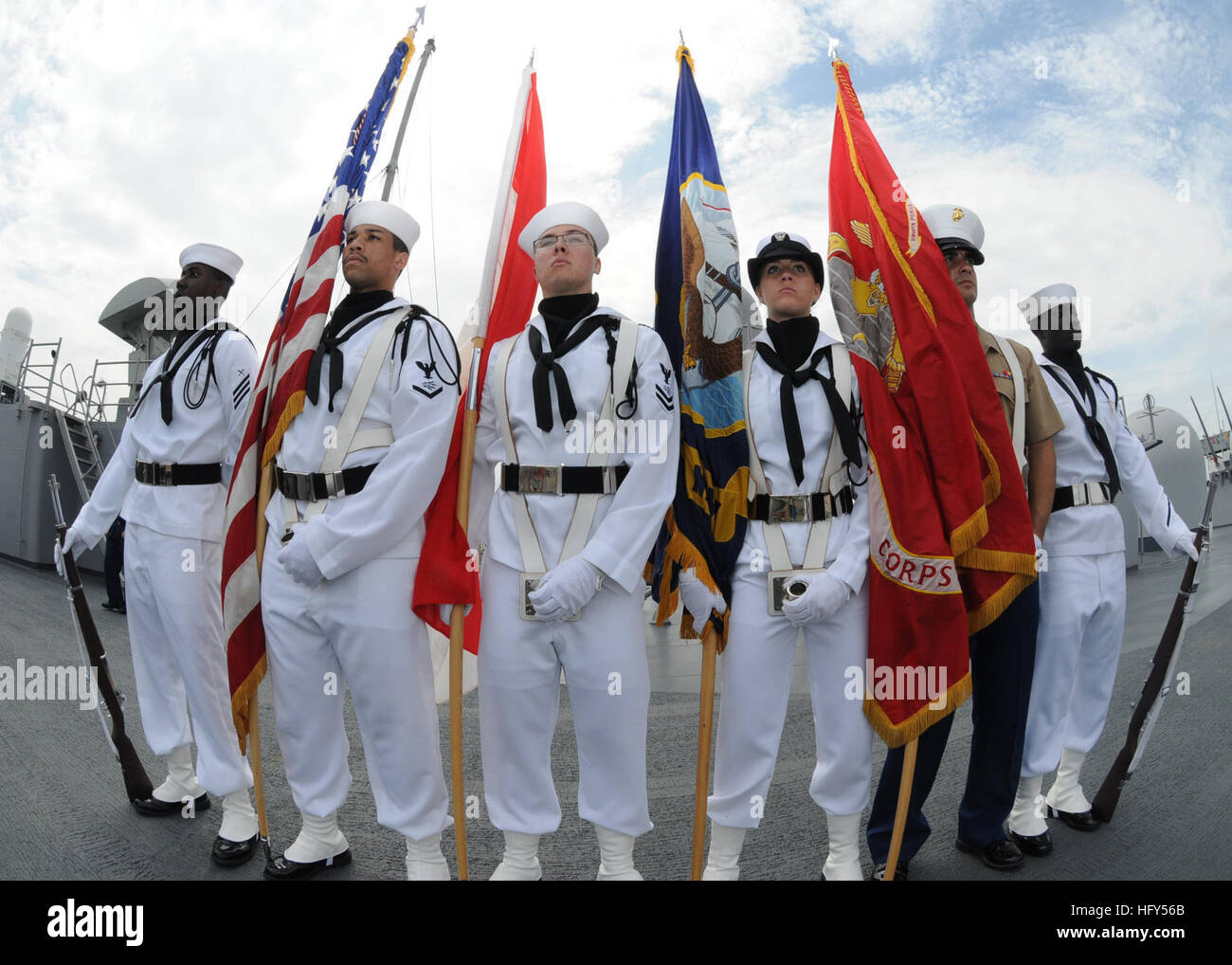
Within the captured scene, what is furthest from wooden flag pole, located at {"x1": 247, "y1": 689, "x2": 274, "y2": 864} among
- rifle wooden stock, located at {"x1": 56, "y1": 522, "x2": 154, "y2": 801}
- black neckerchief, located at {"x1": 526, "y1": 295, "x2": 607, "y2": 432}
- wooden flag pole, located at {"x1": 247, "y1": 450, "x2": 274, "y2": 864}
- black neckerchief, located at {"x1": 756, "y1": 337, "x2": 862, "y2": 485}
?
black neckerchief, located at {"x1": 756, "y1": 337, "x2": 862, "y2": 485}

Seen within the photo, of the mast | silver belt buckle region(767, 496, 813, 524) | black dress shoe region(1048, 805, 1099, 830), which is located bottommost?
black dress shoe region(1048, 805, 1099, 830)

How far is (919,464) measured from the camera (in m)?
3.15

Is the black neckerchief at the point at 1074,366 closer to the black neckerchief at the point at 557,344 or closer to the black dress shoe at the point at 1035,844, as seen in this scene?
the black dress shoe at the point at 1035,844

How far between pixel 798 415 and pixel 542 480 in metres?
0.96

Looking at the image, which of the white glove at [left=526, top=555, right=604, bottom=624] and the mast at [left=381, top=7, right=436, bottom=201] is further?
the mast at [left=381, top=7, right=436, bottom=201]

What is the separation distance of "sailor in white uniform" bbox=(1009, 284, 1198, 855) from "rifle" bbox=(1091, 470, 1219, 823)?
8 cm

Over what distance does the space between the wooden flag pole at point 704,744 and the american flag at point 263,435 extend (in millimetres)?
1715

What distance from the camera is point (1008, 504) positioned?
11.0 ft

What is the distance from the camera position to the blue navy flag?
123 inches

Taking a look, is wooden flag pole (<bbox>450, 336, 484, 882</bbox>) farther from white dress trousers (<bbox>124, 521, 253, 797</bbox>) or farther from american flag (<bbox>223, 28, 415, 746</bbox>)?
white dress trousers (<bbox>124, 521, 253, 797</bbox>)

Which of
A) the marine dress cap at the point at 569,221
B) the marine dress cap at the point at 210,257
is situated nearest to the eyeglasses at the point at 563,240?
the marine dress cap at the point at 569,221

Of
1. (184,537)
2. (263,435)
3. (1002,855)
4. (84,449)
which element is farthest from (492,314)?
(84,449)

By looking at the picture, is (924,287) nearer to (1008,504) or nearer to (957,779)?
(1008,504)
